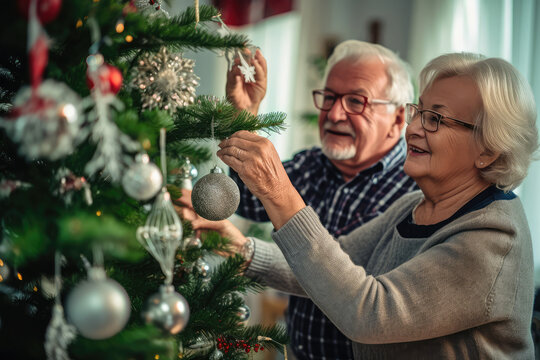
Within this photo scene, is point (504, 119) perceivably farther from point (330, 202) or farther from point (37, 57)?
point (37, 57)

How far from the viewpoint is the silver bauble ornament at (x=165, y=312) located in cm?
59

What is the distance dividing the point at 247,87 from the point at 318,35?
Result: 2.17m

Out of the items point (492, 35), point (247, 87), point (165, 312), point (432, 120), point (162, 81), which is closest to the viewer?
point (165, 312)

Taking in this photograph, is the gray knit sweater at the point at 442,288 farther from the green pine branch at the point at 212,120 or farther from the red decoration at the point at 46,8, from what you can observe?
the red decoration at the point at 46,8

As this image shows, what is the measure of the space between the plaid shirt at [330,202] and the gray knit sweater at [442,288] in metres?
0.42

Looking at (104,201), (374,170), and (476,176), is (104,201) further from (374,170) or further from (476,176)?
(374,170)

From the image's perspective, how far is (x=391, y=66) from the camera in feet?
5.67

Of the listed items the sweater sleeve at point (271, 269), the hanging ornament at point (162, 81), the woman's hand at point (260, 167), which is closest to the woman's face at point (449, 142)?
the woman's hand at point (260, 167)

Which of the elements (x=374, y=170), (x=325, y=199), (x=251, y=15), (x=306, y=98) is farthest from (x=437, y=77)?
(x=251, y=15)

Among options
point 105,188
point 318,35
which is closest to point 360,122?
point 105,188

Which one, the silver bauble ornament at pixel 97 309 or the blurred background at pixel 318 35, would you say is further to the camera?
the blurred background at pixel 318 35

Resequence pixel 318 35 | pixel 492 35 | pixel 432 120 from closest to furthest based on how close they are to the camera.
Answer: pixel 432 120, pixel 492 35, pixel 318 35

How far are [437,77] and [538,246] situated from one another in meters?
1.13

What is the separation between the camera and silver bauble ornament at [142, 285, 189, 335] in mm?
587
